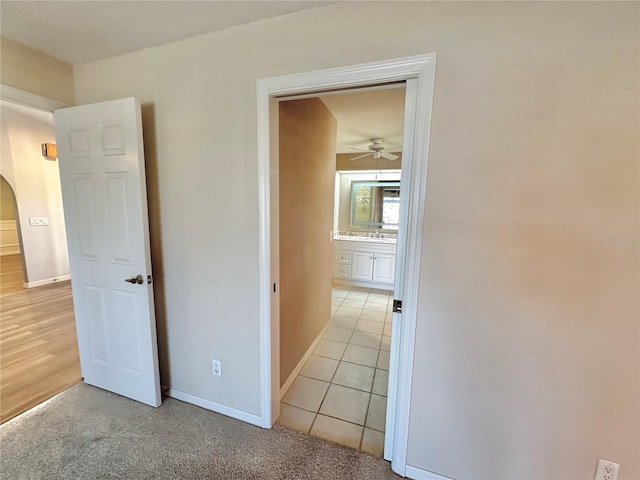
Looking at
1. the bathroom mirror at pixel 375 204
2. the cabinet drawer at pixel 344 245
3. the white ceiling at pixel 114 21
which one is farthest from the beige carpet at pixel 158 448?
the bathroom mirror at pixel 375 204

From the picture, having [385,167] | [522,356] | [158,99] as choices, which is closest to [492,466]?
[522,356]

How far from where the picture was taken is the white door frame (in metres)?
1.17

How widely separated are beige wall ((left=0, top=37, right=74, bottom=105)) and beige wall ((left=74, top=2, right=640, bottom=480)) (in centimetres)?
98

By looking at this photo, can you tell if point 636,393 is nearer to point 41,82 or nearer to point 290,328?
point 290,328

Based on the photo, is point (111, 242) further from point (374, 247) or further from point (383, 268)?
point (383, 268)

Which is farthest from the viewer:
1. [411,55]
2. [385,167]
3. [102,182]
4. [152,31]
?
[385,167]

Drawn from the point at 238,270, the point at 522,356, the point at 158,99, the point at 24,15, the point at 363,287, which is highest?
the point at 24,15

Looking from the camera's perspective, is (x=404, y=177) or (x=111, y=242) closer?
(x=404, y=177)

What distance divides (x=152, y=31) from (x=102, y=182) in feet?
3.20

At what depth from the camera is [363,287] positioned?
468cm

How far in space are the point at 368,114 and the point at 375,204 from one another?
238cm

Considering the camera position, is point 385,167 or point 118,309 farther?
point 385,167

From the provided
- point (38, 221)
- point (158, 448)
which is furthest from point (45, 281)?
point (158, 448)

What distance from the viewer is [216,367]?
1792 mm
